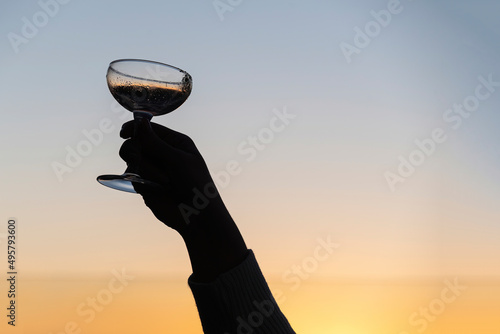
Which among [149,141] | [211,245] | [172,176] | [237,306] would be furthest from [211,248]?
[149,141]

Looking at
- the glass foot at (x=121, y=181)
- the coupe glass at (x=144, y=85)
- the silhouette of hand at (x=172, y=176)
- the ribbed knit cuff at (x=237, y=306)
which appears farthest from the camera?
the coupe glass at (x=144, y=85)

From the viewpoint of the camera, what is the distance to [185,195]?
1.41 m

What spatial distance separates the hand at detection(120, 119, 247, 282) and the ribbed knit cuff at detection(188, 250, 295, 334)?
0.03 metres

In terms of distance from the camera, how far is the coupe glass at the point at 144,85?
1.90 metres

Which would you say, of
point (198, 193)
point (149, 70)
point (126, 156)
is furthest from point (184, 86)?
point (198, 193)

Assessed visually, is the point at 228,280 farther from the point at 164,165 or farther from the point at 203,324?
the point at 164,165

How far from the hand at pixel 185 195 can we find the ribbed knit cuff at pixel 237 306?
3cm

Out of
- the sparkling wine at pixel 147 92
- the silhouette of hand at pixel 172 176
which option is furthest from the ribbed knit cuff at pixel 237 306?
the sparkling wine at pixel 147 92

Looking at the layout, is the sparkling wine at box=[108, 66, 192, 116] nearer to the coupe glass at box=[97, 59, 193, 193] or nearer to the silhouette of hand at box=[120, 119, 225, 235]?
the coupe glass at box=[97, 59, 193, 193]

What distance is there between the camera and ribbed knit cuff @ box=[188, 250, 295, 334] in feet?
3.82

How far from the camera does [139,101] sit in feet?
6.45

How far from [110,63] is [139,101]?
197 mm

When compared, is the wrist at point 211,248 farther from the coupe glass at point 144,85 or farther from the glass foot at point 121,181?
the coupe glass at point 144,85

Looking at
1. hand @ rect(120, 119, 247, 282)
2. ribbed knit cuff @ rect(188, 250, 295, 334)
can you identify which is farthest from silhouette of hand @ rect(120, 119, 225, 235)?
ribbed knit cuff @ rect(188, 250, 295, 334)
